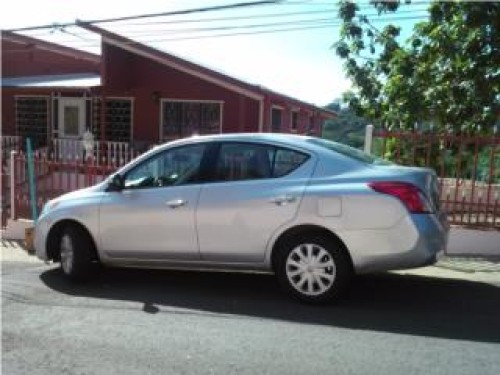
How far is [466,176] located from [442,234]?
11.8ft

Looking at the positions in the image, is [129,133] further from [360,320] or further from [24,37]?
[360,320]

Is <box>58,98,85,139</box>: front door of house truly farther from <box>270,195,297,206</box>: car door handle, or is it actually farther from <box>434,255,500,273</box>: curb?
<box>270,195,297,206</box>: car door handle

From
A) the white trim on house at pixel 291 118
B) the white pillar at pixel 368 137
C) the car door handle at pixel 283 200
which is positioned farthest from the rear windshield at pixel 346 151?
the white trim on house at pixel 291 118

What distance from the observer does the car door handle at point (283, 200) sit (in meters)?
6.16

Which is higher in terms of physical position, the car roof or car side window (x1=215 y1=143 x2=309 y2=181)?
the car roof

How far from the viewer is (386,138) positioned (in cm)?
972

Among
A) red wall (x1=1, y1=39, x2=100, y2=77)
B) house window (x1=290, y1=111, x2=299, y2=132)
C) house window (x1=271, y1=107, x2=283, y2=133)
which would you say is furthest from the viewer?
house window (x1=290, y1=111, x2=299, y2=132)

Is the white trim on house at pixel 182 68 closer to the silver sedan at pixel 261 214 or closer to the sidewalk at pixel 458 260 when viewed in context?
the sidewalk at pixel 458 260

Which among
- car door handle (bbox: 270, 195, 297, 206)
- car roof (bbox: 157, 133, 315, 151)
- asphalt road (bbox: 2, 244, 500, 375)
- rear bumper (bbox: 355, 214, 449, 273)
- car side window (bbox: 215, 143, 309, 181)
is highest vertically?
car roof (bbox: 157, 133, 315, 151)

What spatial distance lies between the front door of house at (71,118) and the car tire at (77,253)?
13542 millimetres

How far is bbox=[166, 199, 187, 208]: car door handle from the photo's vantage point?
6.62 meters

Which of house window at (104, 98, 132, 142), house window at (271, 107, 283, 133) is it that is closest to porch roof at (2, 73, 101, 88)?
house window at (104, 98, 132, 142)

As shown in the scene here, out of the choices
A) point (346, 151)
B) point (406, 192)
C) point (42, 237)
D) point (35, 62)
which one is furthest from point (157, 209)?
point (35, 62)

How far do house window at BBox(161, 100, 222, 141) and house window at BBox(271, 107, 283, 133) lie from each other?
2.00m
